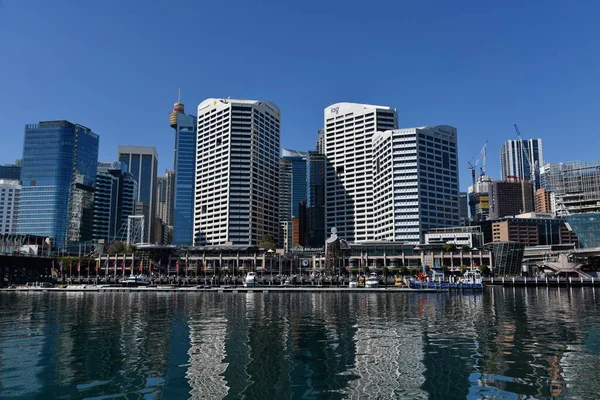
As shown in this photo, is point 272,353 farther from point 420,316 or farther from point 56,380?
point 420,316

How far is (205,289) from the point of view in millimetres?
150125

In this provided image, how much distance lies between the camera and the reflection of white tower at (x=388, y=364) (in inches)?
1083

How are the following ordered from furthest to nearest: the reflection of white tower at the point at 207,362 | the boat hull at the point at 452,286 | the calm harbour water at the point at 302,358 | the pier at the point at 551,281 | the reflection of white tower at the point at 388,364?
the pier at the point at 551,281
the boat hull at the point at 452,286
the calm harbour water at the point at 302,358
the reflection of white tower at the point at 207,362
the reflection of white tower at the point at 388,364

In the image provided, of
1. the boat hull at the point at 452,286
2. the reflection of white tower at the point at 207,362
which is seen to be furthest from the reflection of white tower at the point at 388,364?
the boat hull at the point at 452,286

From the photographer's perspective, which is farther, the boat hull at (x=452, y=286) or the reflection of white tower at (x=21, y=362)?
the boat hull at (x=452, y=286)

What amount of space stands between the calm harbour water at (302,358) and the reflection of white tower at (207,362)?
86 mm

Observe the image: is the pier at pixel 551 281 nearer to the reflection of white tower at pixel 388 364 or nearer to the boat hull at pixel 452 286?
the boat hull at pixel 452 286

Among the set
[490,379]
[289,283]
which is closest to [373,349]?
[490,379]

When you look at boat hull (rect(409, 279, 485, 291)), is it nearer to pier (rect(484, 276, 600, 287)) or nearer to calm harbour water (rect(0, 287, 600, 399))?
pier (rect(484, 276, 600, 287))

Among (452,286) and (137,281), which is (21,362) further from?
(137,281)

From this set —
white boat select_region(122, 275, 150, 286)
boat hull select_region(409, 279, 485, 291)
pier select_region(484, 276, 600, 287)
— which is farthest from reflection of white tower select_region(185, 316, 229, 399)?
pier select_region(484, 276, 600, 287)

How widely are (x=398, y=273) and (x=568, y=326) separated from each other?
143 metres

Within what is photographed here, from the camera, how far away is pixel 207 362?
117 ft

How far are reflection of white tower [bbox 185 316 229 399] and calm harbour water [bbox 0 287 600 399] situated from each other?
3.4 inches
